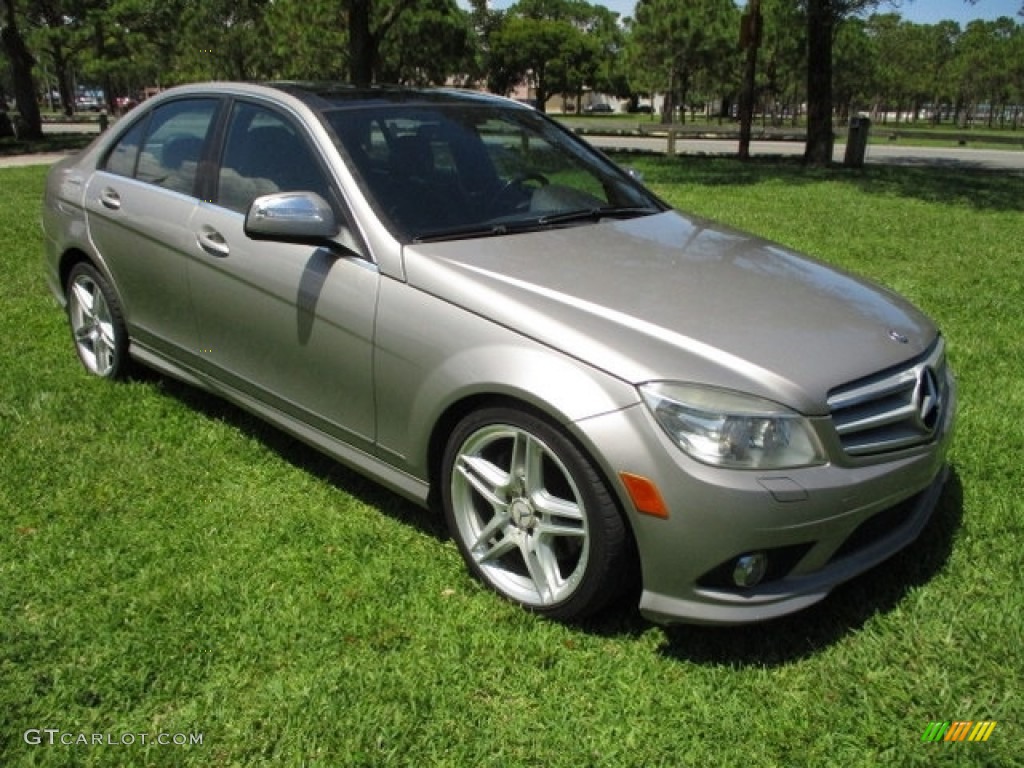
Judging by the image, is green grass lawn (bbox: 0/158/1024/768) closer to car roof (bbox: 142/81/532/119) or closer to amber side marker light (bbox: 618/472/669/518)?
amber side marker light (bbox: 618/472/669/518)

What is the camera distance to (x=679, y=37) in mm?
46000

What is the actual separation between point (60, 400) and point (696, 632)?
3.42 m

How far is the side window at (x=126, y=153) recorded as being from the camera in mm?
4529


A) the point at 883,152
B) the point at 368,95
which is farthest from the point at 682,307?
the point at 883,152

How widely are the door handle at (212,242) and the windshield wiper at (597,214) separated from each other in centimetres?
127

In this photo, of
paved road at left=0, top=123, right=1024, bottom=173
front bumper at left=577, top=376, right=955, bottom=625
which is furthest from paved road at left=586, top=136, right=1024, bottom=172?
front bumper at left=577, top=376, right=955, bottom=625

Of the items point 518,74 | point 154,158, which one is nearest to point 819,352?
point 154,158

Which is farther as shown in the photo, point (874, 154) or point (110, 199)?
point (874, 154)

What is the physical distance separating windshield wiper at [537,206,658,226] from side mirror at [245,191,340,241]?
0.85 metres

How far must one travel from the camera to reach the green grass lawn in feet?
8.11

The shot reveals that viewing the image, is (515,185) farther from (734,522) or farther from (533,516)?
(734,522)

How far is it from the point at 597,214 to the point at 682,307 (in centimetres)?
106

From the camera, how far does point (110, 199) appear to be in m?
4.48

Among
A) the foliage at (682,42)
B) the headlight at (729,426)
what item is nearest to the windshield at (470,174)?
the headlight at (729,426)
